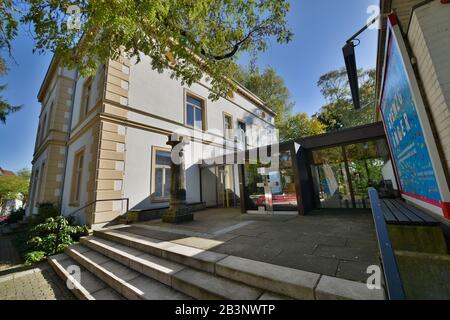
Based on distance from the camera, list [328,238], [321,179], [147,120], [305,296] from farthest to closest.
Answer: [147,120] → [321,179] → [328,238] → [305,296]

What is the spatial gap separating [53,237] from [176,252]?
5.12 metres

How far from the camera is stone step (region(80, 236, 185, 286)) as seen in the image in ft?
9.75

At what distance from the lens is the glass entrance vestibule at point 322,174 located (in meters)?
6.36

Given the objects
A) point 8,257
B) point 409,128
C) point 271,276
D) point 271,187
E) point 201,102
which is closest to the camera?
point 271,276

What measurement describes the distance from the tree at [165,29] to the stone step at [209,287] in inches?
185

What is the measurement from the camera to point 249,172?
759cm

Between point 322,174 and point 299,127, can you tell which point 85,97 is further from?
point 299,127

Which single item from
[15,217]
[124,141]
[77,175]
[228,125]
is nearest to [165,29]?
[124,141]

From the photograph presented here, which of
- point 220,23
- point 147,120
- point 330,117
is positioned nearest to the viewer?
point 220,23

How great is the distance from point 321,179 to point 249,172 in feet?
9.13

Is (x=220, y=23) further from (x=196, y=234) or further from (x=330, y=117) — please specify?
(x=330, y=117)

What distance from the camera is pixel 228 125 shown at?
13.7 meters

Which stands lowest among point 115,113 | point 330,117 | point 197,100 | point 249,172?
point 249,172

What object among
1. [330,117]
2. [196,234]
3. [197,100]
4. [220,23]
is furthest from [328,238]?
[330,117]
